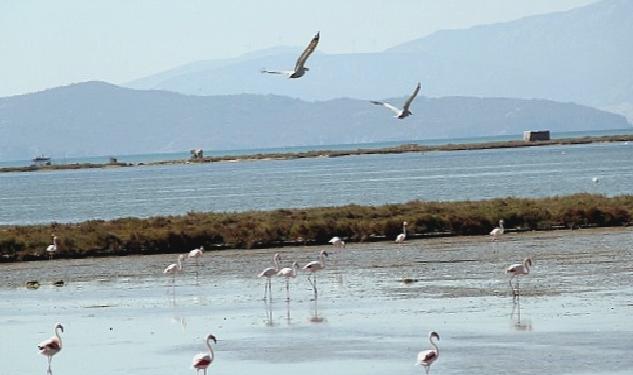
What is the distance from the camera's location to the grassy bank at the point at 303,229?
41406 mm

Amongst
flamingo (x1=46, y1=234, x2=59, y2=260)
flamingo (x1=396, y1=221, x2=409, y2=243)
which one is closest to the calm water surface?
flamingo (x1=396, y1=221, x2=409, y2=243)

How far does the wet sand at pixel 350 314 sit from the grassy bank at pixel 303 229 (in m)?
3.32

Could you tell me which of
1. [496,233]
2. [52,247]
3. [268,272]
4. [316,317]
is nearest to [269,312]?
[316,317]

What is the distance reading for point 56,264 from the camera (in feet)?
129

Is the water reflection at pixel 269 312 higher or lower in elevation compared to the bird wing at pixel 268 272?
lower

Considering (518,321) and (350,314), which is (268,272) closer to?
(350,314)

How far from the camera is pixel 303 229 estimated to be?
1656 inches

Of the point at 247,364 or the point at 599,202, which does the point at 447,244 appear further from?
the point at 247,364

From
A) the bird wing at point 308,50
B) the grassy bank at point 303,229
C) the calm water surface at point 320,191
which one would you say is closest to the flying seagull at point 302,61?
the bird wing at point 308,50

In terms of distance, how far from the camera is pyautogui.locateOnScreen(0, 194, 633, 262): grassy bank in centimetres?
4141

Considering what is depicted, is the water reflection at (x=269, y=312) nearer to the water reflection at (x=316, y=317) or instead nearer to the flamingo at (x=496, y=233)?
the water reflection at (x=316, y=317)

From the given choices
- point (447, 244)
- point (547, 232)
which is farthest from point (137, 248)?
point (547, 232)

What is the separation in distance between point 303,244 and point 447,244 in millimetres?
4803

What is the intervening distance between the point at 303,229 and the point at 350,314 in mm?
17278
